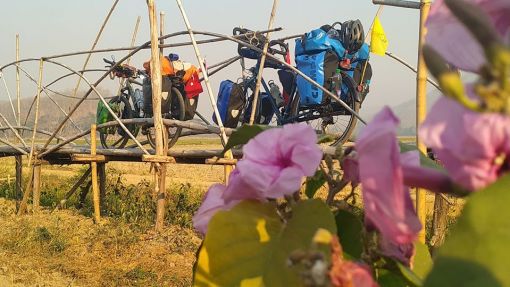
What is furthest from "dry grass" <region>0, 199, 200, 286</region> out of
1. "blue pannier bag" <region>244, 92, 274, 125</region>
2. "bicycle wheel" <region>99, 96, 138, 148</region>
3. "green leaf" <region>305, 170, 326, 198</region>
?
"green leaf" <region>305, 170, 326, 198</region>

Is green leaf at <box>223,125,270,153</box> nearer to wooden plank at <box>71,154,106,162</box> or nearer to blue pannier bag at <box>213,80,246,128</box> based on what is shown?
blue pannier bag at <box>213,80,246,128</box>

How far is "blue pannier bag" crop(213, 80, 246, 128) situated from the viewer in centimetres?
573

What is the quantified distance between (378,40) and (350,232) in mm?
3335

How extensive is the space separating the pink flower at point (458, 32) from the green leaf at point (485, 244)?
A: 2.5 inches

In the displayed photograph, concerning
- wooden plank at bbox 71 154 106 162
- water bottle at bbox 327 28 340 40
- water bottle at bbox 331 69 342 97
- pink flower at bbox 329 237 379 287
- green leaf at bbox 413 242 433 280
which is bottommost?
wooden plank at bbox 71 154 106 162

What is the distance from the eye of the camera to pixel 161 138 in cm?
531

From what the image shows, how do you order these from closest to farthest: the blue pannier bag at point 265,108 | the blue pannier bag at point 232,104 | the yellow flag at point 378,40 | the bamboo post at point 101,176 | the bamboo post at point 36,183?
the yellow flag at point 378,40, the blue pannier bag at point 232,104, the blue pannier bag at point 265,108, the bamboo post at point 36,183, the bamboo post at point 101,176

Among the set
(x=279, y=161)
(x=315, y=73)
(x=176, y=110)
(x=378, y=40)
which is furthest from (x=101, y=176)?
(x=279, y=161)

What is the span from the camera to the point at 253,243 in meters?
0.37

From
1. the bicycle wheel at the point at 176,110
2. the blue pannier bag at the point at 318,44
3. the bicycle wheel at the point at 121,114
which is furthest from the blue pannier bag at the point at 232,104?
the bicycle wheel at the point at 121,114

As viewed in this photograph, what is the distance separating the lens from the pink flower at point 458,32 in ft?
0.86

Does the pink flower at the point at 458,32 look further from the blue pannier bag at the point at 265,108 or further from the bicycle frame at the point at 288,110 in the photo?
the blue pannier bag at the point at 265,108

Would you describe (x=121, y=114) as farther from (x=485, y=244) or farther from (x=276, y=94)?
(x=485, y=244)

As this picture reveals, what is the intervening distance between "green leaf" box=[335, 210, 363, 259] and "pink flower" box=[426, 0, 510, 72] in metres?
0.14
